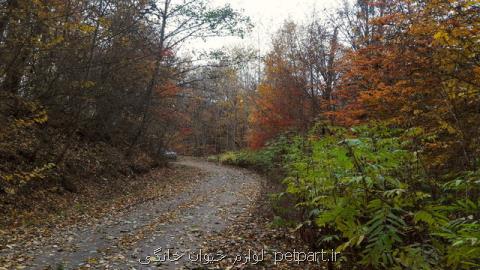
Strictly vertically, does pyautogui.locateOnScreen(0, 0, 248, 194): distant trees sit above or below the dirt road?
above

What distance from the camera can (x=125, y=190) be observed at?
14352mm

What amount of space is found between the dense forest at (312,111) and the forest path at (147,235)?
1844mm

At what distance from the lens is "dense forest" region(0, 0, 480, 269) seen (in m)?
3.71

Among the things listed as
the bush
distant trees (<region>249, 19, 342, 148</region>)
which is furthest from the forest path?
distant trees (<region>249, 19, 342, 148</region>)

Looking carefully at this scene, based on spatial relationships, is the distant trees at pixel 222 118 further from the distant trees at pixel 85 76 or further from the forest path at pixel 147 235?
the forest path at pixel 147 235

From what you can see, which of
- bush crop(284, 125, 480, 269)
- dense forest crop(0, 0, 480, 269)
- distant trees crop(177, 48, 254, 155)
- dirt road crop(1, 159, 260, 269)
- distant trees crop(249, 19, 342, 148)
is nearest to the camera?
bush crop(284, 125, 480, 269)

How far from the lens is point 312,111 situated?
1834cm

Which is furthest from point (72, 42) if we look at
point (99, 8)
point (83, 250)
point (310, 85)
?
point (310, 85)

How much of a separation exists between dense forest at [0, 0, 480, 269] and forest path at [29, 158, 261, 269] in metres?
1.84

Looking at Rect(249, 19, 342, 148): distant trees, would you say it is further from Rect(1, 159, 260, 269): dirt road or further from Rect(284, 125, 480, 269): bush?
Rect(284, 125, 480, 269): bush

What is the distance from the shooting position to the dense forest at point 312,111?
146 inches

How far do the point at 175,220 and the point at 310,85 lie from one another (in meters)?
11.3

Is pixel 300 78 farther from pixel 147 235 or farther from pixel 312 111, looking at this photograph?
pixel 147 235

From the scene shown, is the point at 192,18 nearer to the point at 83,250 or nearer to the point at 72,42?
the point at 72,42
